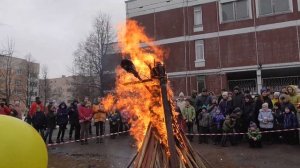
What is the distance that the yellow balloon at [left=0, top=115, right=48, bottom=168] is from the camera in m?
5.14

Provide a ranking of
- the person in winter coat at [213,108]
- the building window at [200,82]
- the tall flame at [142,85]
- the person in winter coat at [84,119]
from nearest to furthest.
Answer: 1. the tall flame at [142,85]
2. the person in winter coat at [213,108]
3. the person in winter coat at [84,119]
4. the building window at [200,82]

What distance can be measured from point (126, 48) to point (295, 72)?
2393cm

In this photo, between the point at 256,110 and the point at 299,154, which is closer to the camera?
the point at 299,154

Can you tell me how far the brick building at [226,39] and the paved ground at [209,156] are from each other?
16.6 meters

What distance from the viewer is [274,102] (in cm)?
1312

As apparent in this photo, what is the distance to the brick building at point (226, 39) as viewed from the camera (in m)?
27.7

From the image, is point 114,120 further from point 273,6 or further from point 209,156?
point 273,6

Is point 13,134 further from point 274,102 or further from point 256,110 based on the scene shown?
point 274,102

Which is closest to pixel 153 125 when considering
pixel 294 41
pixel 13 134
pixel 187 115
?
pixel 13 134

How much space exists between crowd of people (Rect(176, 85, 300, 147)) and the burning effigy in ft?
16.2

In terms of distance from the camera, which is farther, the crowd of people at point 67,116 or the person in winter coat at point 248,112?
the crowd of people at point 67,116

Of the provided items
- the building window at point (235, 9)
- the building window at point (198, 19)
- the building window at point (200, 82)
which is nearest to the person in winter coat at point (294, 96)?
the building window at point (235, 9)

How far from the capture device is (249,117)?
12.6 meters

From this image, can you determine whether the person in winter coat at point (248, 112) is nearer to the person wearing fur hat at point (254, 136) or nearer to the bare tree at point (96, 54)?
the person wearing fur hat at point (254, 136)
